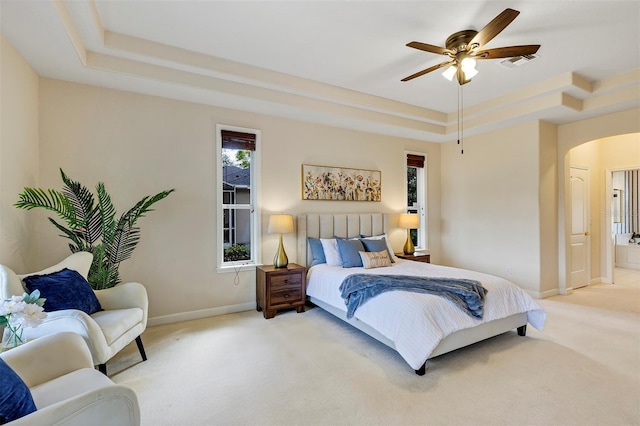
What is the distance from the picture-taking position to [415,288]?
2.88 m

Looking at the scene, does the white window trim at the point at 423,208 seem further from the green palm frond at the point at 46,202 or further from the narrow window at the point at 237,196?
the green palm frond at the point at 46,202

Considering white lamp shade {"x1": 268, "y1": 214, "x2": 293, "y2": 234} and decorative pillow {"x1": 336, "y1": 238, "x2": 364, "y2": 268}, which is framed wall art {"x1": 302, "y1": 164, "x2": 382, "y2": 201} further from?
decorative pillow {"x1": 336, "y1": 238, "x2": 364, "y2": 268}

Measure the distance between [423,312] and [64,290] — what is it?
2.81m

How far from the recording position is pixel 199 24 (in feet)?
8.78

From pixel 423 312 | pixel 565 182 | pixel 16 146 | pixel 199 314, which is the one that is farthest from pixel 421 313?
pixel 565 182

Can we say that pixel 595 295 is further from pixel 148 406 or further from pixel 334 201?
pixel 148 406

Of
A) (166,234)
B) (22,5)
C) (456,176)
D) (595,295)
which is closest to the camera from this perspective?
(22,5)

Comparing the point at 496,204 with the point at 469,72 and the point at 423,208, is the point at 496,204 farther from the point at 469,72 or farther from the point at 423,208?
the point at 469,72

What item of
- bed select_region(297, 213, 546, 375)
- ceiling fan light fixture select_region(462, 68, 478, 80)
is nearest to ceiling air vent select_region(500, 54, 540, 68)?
Result: ceiling fan light fixture select_region(462, 68, 478, 80)

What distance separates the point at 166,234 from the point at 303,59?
2.55 meters

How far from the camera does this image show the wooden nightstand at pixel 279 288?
149 inches

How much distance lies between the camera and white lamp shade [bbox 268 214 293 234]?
154 inches

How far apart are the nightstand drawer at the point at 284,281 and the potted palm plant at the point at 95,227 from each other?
161 cm

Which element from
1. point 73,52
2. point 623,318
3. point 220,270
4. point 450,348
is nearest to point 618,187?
point 623,318
